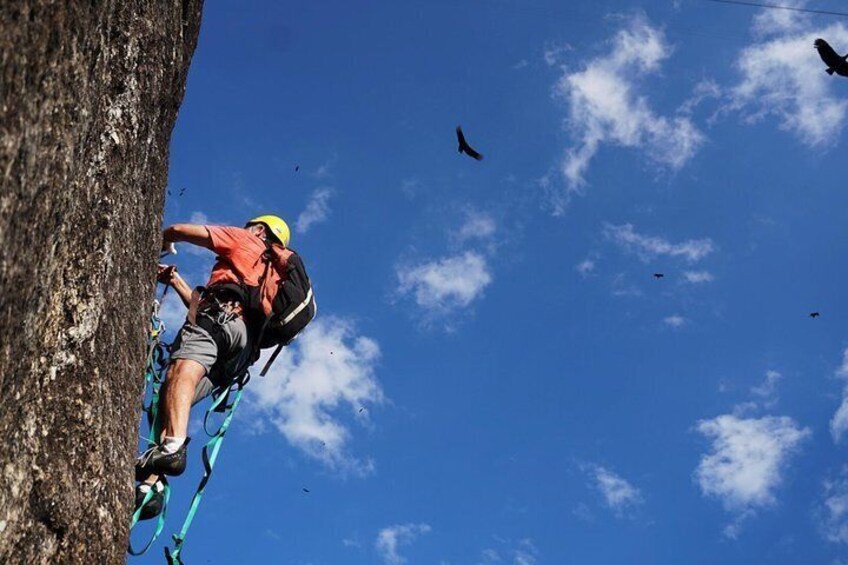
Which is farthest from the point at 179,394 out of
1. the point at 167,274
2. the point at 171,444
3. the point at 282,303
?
the point at 167,274

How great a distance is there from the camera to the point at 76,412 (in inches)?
135

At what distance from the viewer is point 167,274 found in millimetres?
6418

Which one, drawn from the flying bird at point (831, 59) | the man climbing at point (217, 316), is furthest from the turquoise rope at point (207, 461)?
the flying bird at point (831, 59)

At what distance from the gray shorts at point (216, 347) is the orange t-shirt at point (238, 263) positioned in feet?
1.12

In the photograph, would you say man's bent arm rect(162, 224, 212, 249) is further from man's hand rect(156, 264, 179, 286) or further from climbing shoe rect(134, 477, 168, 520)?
climbing shoe rect(134, 477, 168, 520)

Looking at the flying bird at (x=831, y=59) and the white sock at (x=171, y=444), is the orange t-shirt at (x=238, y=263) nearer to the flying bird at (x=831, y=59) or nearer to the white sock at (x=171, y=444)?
the white sock at (x=171, y=444)

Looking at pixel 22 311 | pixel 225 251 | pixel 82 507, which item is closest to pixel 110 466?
pixel 82 507

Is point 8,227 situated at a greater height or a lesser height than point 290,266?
lesser

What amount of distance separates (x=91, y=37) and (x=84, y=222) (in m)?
0.85

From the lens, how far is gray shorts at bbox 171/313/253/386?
18.9 ft

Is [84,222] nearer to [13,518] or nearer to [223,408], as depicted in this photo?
[13,518]

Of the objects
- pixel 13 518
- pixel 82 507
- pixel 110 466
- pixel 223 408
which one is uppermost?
pixel 223 408

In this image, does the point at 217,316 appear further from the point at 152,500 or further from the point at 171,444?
the point at 152,500

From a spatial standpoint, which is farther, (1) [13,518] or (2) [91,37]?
(2) [91,37]
